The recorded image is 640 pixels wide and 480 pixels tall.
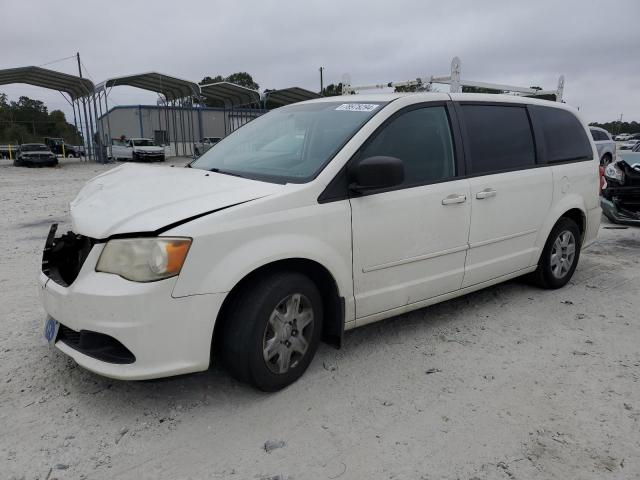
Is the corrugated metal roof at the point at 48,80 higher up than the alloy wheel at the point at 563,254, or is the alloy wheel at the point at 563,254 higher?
the corrugated metal roof at the point at 48,80

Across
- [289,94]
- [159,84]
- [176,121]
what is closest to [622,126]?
[289,94]

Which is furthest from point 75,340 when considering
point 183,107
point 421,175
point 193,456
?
point 183,107

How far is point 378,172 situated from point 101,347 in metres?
1.80

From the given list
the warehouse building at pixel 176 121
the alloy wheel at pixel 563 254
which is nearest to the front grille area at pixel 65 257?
the alloy wheel at pixel 563 254

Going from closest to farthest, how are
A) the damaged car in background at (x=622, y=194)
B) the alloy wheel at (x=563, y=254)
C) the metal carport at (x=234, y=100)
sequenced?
1. the alloy wheel at (x=563, y=254)
2. the damaged car in background at (x=622, y=194)
3. the metal carport at (x=234, y=100)

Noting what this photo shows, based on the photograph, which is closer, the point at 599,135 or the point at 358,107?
the point at 358,107

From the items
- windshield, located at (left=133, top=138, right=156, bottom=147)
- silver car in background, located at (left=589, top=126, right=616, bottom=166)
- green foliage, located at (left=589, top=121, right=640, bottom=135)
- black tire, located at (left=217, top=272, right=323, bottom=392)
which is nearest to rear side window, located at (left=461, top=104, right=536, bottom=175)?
black tire, located at (left=217, top=272, right=323, bottom=392)

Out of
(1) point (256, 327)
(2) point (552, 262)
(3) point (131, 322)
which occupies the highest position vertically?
(3) point (131, 322)

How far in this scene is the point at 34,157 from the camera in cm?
2462

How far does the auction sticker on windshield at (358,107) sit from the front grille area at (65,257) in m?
1.94

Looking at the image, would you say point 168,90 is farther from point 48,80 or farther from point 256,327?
point 256,327

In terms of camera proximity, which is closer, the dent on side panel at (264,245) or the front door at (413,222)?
the dent on side panel at (264,245)

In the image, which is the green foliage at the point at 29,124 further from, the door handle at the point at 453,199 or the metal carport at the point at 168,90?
the door handle at the point at 453,199

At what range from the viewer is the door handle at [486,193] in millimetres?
3761
